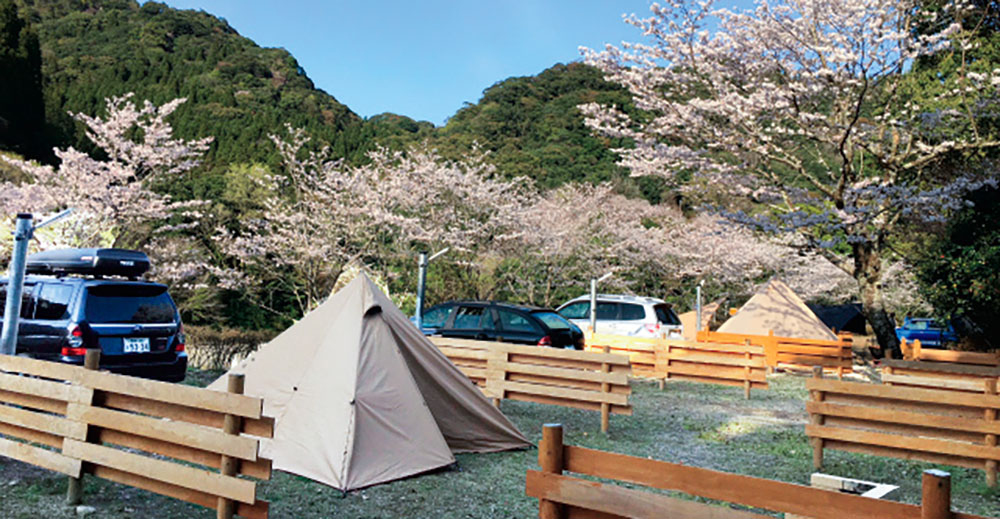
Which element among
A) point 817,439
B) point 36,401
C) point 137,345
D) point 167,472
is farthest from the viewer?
point 137,345

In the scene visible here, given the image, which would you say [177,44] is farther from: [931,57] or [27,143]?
[931,57]

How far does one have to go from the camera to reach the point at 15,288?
21.2 ft

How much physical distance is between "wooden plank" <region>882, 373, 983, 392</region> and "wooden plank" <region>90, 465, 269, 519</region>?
6.31 meters

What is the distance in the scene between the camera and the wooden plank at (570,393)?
8.06 m

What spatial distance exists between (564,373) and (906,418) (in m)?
3.51

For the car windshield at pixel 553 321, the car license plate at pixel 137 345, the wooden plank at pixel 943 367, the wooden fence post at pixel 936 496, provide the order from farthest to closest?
1. the car windshield at pixel 553 321
2. the car license plate at pixel 137 345
3. the wooden plank at pixel 943 367
4. the wooden fence post at pixel 936 496

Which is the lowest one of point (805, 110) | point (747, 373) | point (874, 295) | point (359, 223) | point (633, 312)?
point (747, 373)

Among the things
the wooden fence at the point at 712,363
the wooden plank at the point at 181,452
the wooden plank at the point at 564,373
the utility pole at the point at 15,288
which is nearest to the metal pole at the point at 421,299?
the wooden fence at the point at 712,363

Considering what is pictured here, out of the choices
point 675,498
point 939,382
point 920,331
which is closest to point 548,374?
point 939,382

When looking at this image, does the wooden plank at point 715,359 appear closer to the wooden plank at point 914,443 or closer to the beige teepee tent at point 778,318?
the wooden plank at point 914,443

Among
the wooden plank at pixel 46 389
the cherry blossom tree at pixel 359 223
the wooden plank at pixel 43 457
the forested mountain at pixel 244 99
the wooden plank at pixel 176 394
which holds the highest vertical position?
the forested mountain at pixel 244 99

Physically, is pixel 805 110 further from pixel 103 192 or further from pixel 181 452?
pixel 103 192

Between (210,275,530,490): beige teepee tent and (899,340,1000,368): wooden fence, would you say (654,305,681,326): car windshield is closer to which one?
(899,340,1000,368): wooden fence

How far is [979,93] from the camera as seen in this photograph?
13523mm
